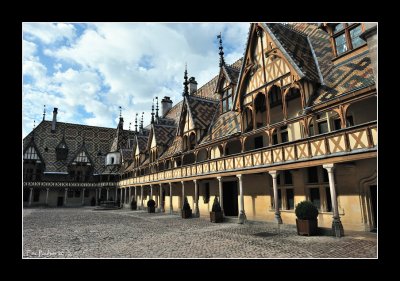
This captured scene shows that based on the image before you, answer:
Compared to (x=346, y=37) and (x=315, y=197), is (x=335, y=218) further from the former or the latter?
(x=346, y=37)

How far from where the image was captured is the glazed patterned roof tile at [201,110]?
2331cm

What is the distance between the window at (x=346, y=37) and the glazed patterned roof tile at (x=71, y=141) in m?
46.5

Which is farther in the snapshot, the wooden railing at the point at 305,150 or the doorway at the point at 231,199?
the doorway at the point at 231,199

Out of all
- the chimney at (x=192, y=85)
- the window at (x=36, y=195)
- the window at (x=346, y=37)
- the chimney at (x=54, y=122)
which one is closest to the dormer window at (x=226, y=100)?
the window at (x=346, y=37)

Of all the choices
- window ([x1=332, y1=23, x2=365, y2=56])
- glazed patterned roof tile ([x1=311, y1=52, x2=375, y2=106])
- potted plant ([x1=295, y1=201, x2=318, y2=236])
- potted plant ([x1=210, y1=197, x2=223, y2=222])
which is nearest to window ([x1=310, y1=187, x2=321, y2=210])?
potted plant ([x1=295, y1=201, x2=318, y2=236])

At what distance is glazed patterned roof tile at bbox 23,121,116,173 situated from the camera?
47.9 m

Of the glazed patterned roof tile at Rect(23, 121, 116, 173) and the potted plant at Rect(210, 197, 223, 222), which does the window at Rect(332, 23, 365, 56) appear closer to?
the potted plant at Rect(210, 197, 223, 222)

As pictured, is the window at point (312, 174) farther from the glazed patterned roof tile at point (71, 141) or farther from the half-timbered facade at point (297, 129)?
the glazed patterned roof tile at point (71, 141)

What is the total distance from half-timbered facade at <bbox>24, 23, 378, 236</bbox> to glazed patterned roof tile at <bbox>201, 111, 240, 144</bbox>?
114 millimetres
